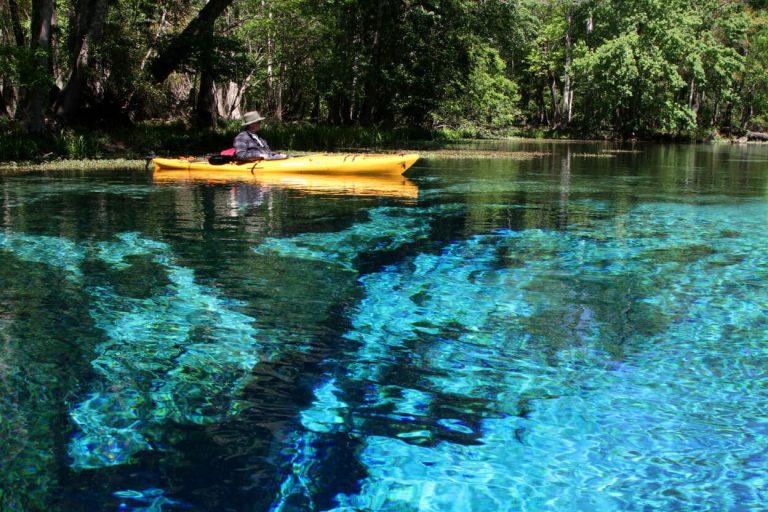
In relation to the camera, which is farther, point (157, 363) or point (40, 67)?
point (40, 67)

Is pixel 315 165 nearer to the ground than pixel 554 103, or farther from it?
nearer to the ground

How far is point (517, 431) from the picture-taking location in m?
3.36

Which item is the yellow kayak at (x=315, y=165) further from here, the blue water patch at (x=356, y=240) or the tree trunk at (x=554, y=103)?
the tree trunk at (x=554, y=103)

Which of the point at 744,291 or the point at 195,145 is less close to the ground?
the point at 195,145

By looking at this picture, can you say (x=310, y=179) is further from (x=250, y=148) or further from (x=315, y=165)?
(x=250, y=148)

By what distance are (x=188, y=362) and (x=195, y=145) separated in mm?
16571

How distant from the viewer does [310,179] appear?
1394cm

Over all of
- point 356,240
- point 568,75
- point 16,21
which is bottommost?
point 356,240

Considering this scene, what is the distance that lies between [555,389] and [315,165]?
1054 cm

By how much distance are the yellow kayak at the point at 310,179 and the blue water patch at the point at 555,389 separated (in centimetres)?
651

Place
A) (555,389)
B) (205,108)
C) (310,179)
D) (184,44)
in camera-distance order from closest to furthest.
→ (555,389) < (310,179) < (184,44) < (205,108)

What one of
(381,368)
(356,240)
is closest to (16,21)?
(356,240)

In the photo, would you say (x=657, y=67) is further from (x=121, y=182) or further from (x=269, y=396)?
(x=269, y=396)

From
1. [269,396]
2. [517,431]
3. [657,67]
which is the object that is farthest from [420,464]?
[657,67]
